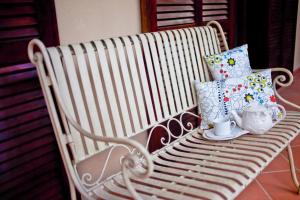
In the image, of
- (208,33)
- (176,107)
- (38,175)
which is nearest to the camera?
(38,175)

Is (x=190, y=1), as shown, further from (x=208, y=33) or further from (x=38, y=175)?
(x=38, y=175)

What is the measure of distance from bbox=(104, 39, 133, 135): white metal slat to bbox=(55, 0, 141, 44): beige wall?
202mm

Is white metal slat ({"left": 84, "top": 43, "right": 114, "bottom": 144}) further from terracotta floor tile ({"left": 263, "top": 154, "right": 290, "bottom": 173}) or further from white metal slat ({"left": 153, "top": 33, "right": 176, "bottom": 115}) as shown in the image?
terracotta floor tile ({"left": 263, "top": 154, "right": 290, "bottom": 173})

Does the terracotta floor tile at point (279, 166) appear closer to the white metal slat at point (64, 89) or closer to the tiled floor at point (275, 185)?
the tiled floor at point (275, 185)

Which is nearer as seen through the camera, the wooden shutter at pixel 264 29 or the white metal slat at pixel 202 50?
the white metal slat at pixel 202 50

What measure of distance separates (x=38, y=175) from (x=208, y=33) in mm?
1173

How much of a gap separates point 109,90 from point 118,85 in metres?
0.05

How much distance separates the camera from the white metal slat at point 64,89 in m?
1.04

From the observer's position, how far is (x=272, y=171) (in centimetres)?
196

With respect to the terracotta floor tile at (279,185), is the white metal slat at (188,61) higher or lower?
higher

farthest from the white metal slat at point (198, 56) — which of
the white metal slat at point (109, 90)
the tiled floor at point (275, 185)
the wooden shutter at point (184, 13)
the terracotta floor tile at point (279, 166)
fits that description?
the terracotta floor tile at point (279, 166)

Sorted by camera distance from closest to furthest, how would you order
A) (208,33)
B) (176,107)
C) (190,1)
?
(176,107) → (208,33) → (190,1)

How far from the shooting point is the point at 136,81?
1.30m

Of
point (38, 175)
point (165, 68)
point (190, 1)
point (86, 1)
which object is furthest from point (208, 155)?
point (190, 1)
